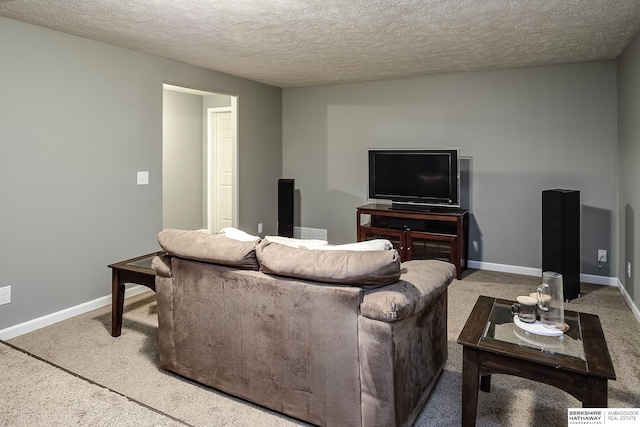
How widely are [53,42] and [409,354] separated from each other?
3.34m

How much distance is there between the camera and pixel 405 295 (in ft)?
5.84

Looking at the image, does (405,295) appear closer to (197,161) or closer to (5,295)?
(5,295)

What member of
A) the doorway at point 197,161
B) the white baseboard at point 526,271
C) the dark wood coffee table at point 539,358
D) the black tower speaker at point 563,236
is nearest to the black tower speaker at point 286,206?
the doorway at point 197,161

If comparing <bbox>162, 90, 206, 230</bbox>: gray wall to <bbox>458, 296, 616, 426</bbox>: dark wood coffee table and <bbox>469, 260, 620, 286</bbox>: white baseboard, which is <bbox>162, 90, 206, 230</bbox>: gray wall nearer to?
<bbox>469, 260, 620, 286</bbox>: white baseboard

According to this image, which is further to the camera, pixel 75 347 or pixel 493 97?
pixel 493 97

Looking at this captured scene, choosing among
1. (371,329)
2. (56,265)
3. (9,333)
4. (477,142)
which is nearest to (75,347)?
(9,333)

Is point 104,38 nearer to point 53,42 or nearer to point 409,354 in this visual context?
point 53,42

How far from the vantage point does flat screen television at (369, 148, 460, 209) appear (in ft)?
15.3

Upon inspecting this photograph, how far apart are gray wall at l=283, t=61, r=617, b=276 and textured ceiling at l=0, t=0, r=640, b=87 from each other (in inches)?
13.7

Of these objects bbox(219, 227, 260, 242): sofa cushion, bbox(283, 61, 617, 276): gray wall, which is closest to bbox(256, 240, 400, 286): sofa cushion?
bbox(219, 227, 260, 242): sofa cushion

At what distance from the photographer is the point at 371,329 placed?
175 centimetres

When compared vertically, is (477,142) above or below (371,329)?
above

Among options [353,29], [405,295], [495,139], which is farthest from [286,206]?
[405,295]

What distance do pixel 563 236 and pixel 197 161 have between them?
16.5 feet
